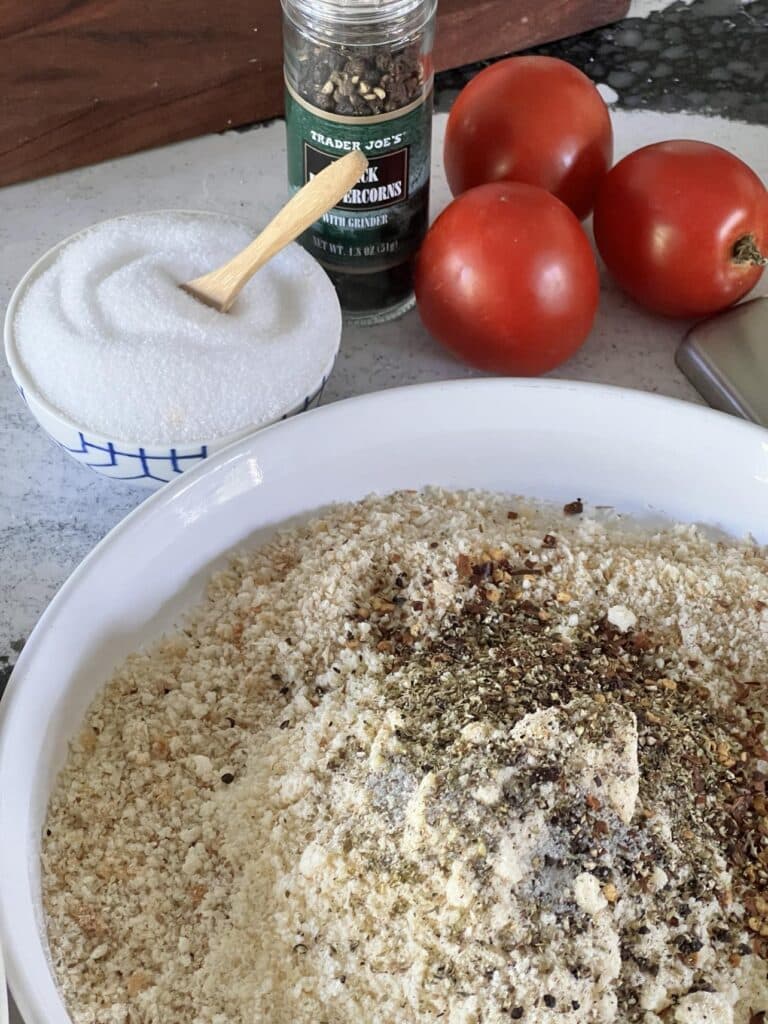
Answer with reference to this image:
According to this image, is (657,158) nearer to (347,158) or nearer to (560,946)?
(347,158)

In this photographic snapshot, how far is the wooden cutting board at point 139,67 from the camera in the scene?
102 cm

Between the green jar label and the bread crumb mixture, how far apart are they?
0.28 metres

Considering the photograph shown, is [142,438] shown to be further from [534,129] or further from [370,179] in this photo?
[534,129]

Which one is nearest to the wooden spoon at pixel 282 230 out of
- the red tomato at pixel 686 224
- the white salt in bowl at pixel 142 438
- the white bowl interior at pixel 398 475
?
the white salt in bowl at pixel 142 438

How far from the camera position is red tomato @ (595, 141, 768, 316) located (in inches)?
37.1

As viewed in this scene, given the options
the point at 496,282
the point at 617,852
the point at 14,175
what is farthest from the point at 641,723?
the point at 14,175

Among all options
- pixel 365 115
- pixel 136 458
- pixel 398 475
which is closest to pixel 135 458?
pixel 136 458

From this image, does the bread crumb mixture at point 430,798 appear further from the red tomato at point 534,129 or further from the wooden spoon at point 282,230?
the red tomato at point 534,129

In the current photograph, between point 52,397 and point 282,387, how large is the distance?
0.56ft

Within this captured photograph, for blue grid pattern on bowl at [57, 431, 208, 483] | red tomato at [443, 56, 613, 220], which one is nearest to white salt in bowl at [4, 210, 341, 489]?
blue grid pattern on bowl at [57, 431, 208, 483]

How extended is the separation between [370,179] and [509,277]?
0.14 m

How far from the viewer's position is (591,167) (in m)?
1.03

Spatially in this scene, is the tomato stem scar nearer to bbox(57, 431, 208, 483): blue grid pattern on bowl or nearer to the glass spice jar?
the glass spice jar

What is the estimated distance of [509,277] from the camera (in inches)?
34.8
